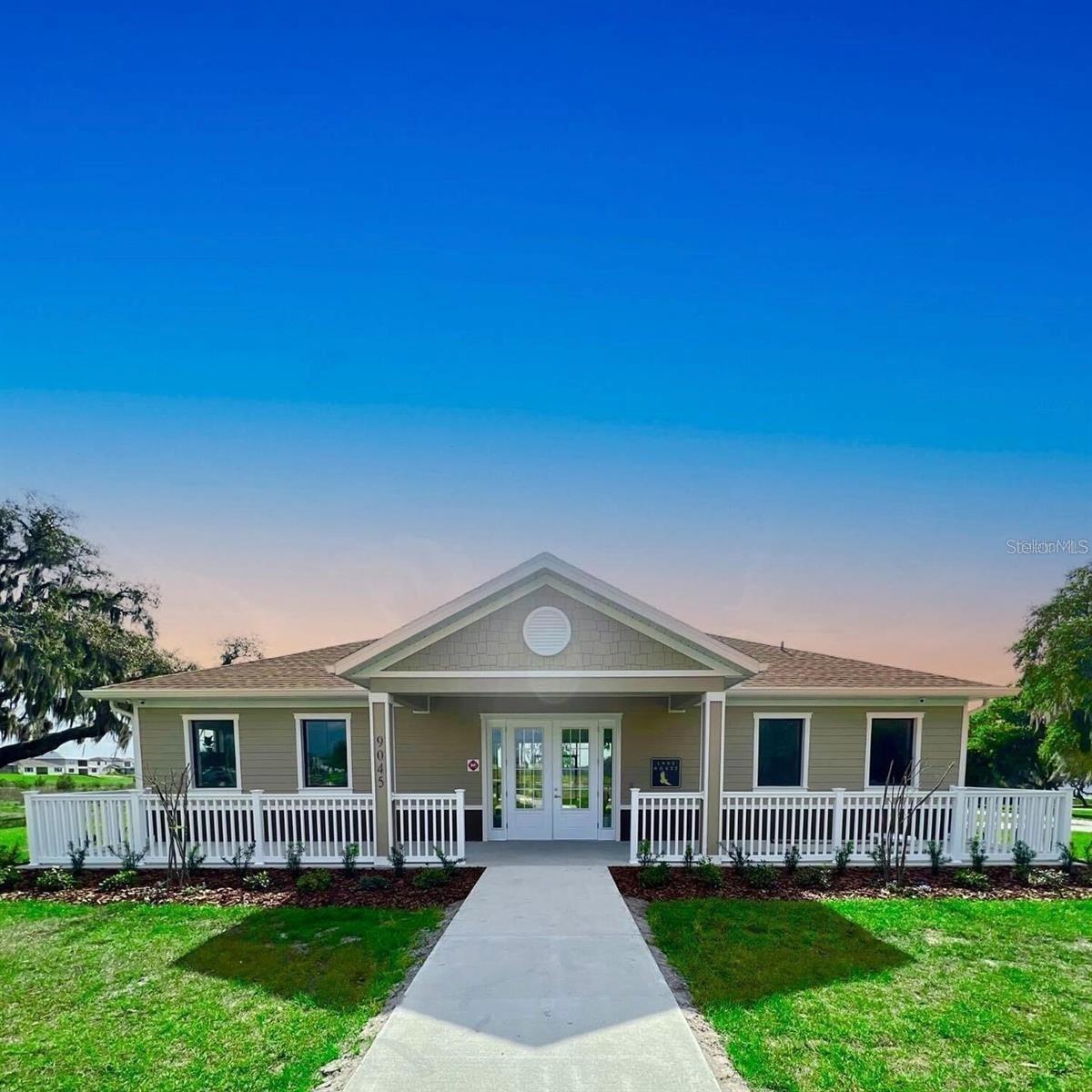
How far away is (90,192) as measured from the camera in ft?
34.3

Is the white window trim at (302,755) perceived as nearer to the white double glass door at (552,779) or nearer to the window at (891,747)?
the white double glass door at (552,779)

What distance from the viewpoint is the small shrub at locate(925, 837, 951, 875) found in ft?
30.5

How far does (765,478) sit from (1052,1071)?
1114cm

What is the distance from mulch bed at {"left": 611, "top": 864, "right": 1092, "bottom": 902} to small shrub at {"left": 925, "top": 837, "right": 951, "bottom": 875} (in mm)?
93

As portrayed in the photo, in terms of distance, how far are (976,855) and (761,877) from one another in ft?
12.2

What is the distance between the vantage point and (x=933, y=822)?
9711mm

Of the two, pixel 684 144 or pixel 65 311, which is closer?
pixel 684 144

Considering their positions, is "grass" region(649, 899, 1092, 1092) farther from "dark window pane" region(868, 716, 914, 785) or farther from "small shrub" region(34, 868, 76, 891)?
"small shrub" region(34, 868, 76, 891)

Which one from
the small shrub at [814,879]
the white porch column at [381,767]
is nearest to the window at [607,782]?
the small shrub at [814,879]

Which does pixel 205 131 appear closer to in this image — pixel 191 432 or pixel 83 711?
pixel 191 432

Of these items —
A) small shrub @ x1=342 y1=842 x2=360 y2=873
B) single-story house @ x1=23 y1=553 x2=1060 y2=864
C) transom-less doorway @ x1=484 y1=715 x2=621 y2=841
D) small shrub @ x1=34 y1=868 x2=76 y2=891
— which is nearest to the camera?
small shrub @ x1=34 y1=868 x2=76 y2=891

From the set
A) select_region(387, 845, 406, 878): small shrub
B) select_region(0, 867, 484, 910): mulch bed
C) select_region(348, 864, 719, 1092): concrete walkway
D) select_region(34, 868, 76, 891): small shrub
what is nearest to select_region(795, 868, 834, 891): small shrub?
select_region(348, 864, 719, 1092): concrete walkway

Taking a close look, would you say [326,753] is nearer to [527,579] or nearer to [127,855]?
[127,855]

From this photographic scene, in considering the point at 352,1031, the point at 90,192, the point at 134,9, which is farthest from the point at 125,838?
the point at 134,9
